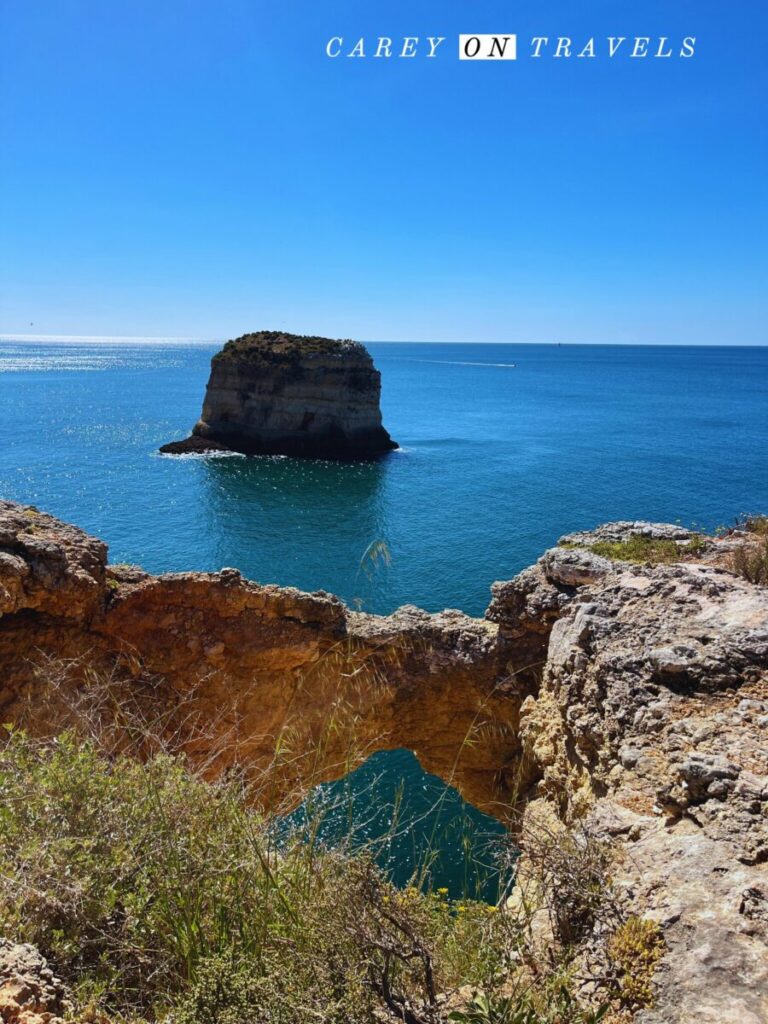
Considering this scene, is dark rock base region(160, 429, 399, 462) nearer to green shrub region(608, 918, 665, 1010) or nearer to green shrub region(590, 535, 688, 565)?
green shrub region(590, 535, 688, 565)

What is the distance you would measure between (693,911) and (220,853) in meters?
3.08

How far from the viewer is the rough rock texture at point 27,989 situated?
315 centimetres

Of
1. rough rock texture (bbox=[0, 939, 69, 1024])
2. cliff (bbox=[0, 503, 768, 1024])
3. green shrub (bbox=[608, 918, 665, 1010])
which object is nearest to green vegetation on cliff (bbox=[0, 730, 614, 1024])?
rough rock texture (bbox=[0, 939, 69, 1024])

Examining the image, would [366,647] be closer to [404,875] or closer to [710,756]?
[404,875]

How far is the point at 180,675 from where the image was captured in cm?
1274

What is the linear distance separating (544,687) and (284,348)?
55.8 metres

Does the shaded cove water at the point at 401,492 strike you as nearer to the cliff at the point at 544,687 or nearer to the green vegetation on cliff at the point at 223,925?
the cliff at the point at 544,687

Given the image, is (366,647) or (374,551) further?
(366,647)

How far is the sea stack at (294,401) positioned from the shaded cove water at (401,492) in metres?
3.44

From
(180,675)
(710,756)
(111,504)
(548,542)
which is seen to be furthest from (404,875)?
(111,504)

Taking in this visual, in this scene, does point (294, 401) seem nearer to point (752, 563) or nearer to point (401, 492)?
point (401, 492)

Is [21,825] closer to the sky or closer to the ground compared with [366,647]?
closer to the sky

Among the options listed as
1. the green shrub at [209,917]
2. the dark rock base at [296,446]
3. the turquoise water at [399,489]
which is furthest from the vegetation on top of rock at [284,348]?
the green shrub at [209,917]

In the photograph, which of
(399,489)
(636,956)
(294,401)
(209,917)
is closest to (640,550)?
(636,956)
